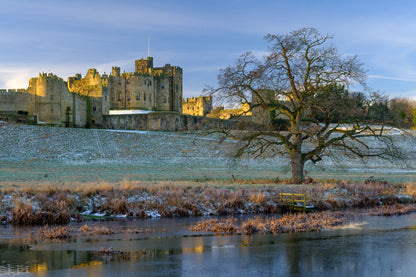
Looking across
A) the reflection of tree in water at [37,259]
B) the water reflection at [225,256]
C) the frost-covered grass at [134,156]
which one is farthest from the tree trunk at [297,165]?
the reflection of tree in water at [37,259]

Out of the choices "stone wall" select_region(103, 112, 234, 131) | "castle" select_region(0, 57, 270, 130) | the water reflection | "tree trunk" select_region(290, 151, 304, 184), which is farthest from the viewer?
"stone wall" select_region(103, 112, 234, 131)

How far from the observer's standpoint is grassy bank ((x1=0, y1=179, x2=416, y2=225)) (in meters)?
18.1

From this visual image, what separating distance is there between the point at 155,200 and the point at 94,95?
6509 cm

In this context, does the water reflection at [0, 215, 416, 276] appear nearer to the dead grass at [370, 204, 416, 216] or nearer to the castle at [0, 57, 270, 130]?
the dead grass at [370, 204, 416, 216]

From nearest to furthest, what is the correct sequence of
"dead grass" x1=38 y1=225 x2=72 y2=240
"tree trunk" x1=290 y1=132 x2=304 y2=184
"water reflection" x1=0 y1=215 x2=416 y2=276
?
"water reflection" x1=0 y1=215 x2=416 y2=276
"dead grass" x1=38 y1=225 x2=72 y2=240
"tree trunk" x1=290 y1=132 x2=304 y2=184

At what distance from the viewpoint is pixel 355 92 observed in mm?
24375

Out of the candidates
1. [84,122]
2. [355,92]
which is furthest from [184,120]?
[355,92]

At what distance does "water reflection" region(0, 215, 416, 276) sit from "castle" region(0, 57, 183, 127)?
196ft

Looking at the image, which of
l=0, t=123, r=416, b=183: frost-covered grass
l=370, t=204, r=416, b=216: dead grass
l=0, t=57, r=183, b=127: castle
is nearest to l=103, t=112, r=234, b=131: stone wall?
l=0, t=57, r=183, b=127: castle

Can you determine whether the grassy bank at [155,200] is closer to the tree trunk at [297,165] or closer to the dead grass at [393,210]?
the dead grass at [393,210]

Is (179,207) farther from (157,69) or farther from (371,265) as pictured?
(157,69)

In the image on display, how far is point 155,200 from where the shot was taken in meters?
20.2

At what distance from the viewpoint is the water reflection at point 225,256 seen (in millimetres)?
11414

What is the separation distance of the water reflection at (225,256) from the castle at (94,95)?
196 ft
